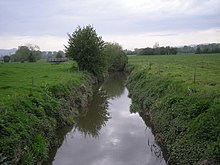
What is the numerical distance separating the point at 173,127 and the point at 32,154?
264 inches

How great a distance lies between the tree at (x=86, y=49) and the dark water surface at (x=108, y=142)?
696 inches

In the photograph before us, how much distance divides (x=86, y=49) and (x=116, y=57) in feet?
82.3

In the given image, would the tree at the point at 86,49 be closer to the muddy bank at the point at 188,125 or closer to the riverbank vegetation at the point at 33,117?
the riverbank vegetation at the point at 33,117

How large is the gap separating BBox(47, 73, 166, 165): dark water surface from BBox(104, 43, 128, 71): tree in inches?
1625

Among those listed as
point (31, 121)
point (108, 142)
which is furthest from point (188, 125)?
point (31, 121)

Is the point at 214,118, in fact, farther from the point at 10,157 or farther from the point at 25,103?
the point at 25,103

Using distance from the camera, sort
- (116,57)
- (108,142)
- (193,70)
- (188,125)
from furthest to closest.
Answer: (116,57), (193,70), (108,142), (188,125)

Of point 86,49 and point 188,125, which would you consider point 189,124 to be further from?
point 86,49

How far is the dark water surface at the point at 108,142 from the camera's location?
13.1 metres

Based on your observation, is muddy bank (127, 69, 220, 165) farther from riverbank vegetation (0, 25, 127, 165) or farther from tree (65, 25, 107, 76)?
tree (65, 25, 107, 76)

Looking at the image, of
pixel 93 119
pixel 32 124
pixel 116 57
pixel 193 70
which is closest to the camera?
pixel 32 124

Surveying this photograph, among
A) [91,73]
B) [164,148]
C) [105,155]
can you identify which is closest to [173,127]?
[164,148]

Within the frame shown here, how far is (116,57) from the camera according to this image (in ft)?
212

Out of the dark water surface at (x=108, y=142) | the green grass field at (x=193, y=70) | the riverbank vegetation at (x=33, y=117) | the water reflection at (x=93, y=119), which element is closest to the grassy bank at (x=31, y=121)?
the riverbank vegetation at (x=33, y=117)
